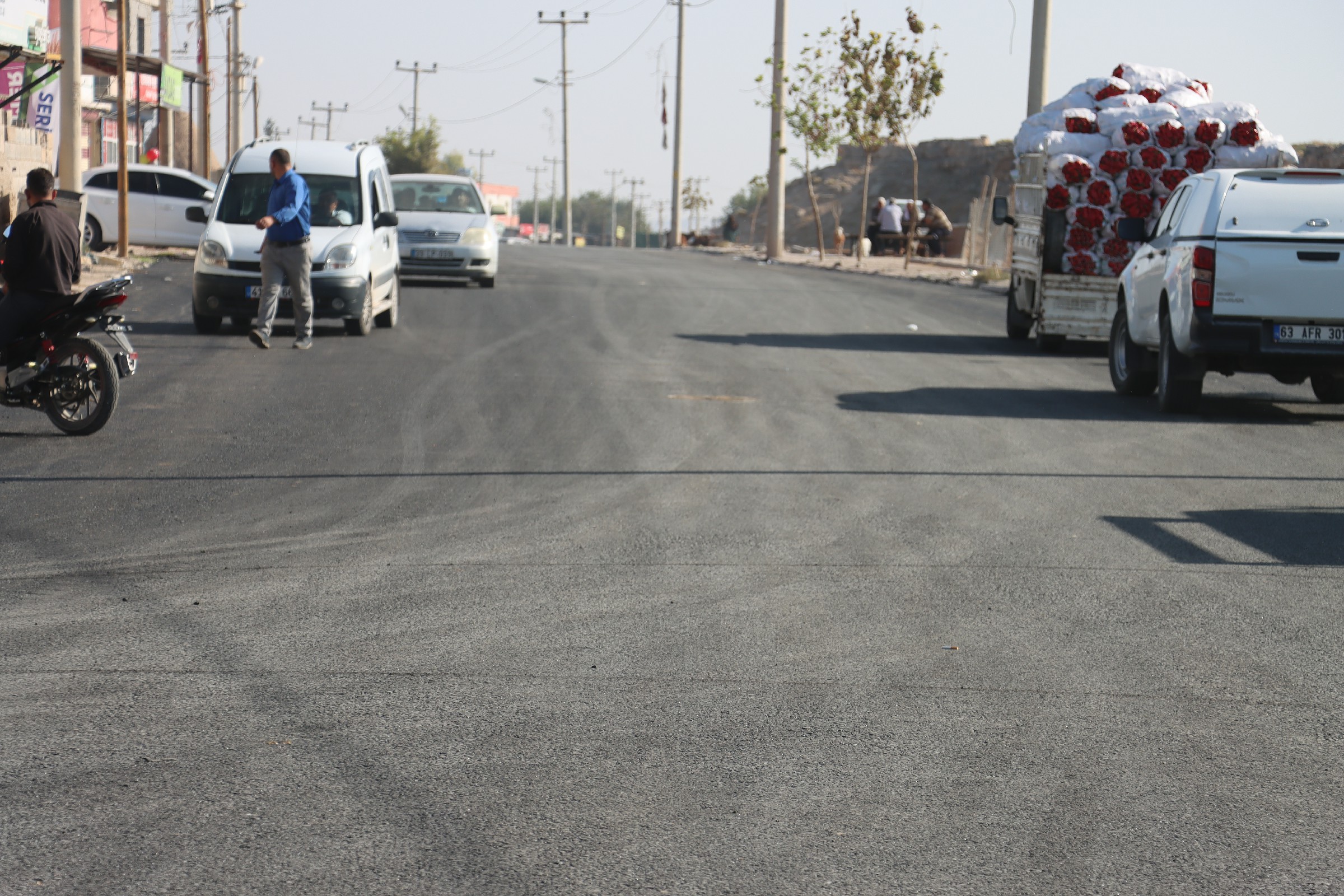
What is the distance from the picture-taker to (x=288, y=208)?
49.5 feet

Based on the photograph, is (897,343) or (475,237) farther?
(475,237)

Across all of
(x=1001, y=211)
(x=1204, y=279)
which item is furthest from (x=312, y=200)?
(x=1204, y=279)

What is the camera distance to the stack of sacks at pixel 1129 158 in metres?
17.2

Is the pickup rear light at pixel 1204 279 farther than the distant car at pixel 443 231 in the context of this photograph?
No

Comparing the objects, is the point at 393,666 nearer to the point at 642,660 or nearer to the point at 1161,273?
the point at 642,660

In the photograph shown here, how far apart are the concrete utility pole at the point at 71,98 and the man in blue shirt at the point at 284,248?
11.9 metres

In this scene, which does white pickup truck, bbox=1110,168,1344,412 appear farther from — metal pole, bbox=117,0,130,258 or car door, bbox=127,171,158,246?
car door, bbox=127,171,158,246

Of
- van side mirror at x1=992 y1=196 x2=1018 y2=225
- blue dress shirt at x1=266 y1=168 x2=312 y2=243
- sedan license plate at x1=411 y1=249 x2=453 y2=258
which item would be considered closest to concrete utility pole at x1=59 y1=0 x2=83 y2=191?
sedan license plate at x1=411 y1=249 x2=453 y2=258

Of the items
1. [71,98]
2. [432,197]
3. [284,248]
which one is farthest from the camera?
[71,98]

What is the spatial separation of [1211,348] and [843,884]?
30.6 feet

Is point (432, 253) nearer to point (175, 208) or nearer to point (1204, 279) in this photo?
point (175, 208)

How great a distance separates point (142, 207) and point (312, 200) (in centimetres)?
1462

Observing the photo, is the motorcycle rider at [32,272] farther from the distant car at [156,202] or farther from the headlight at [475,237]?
the distant car at [156,202]

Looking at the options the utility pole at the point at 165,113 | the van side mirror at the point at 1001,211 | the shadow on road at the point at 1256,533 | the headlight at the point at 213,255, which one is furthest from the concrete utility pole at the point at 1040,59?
the utility pole at the point at 165,113
